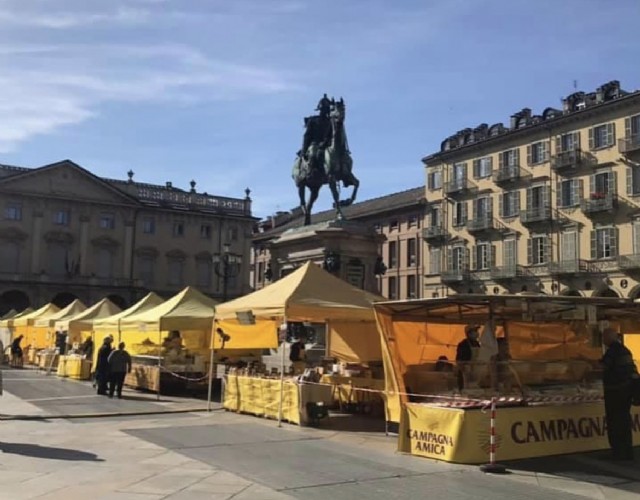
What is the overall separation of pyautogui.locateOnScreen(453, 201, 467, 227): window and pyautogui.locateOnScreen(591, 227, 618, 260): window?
47.0 ft

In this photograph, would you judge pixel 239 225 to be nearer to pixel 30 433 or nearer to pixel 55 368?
pixel 55 368

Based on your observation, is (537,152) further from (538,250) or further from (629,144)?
(629,144)

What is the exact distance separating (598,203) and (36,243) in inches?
2115

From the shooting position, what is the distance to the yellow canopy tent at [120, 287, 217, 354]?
833 inches

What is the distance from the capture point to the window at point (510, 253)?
2512 inches

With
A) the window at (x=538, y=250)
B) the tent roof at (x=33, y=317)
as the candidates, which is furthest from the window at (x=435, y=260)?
the tent roof at (x=33, y=317)

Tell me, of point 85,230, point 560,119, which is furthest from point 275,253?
point 85,230

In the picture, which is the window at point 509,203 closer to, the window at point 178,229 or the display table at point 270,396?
the window at point 178,229

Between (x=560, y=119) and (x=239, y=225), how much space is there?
136 ft

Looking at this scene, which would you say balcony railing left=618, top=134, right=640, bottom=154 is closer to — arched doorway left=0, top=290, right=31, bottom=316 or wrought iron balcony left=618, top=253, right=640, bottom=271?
wrought iron balcony left=618, top=253, right=640, bottom=271

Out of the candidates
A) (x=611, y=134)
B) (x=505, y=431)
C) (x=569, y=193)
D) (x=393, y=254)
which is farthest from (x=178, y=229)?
(x=505, y=431)

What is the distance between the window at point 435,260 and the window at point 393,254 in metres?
6.10

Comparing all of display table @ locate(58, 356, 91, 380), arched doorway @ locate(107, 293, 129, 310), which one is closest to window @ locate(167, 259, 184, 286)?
arched doorway @ locate(107, 293, 129, 310)

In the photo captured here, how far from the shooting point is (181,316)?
21281 mm
